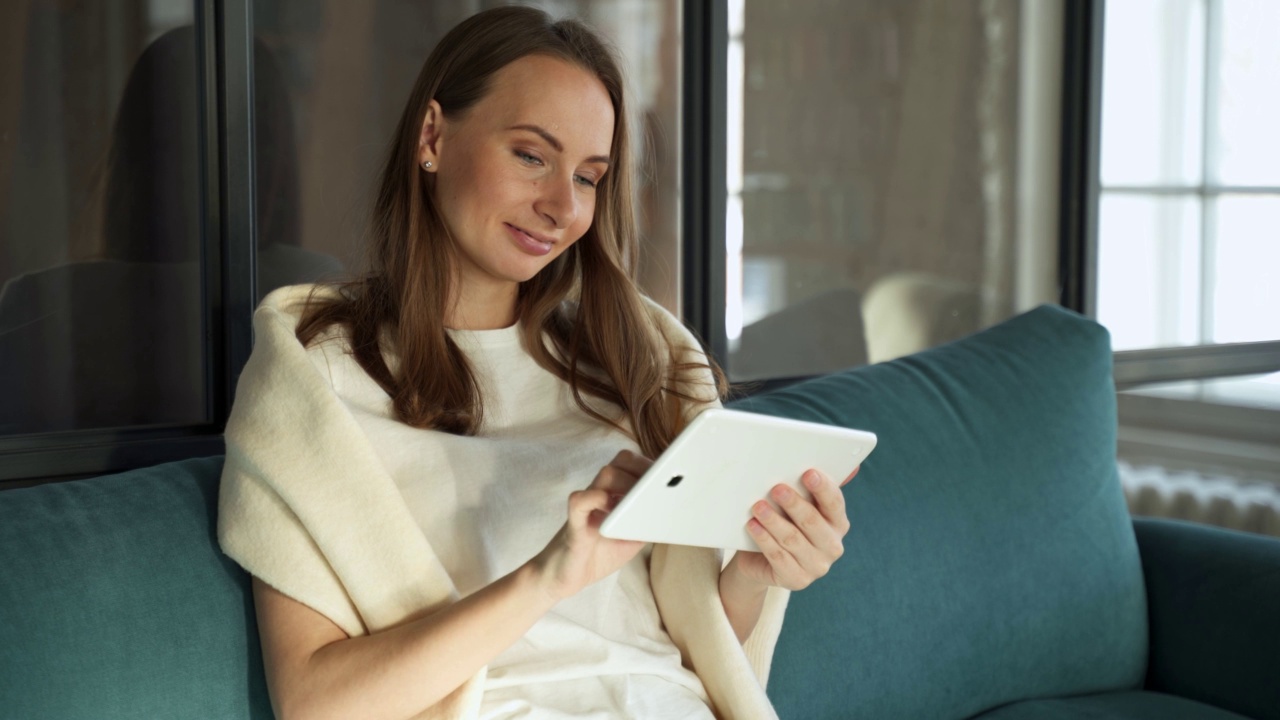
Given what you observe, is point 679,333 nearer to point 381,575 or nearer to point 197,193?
point 381,575

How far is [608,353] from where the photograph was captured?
1417 mm

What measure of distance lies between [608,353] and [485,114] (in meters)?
0.32

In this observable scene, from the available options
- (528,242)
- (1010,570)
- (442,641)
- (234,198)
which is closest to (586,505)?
(442,641)

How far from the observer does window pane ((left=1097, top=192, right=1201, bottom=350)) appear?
8.79ft

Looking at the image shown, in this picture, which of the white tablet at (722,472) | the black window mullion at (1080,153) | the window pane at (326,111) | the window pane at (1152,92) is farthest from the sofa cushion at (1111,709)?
the window pane at (1152,92)

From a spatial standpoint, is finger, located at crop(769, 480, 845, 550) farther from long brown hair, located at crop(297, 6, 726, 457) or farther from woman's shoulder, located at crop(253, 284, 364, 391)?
woman's shoulder, located at crop(253, 284, 364, 391)

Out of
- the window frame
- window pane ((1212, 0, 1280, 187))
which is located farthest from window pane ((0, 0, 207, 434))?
window pane ((1212, 0, 1280, 187))

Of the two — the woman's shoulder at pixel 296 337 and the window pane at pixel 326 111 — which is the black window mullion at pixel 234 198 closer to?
the window pane at pixel 326 111

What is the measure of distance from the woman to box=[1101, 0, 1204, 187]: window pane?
5.26ft

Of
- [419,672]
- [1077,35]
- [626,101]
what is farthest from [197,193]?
[1077,35]

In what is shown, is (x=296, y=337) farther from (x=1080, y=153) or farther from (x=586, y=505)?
(x=1080, y=153)

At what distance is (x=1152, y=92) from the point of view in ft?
8.79

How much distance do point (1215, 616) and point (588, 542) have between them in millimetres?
1201

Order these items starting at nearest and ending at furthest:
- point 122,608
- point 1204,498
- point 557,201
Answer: point 122,608 → point 557,201 → point 1204,498
